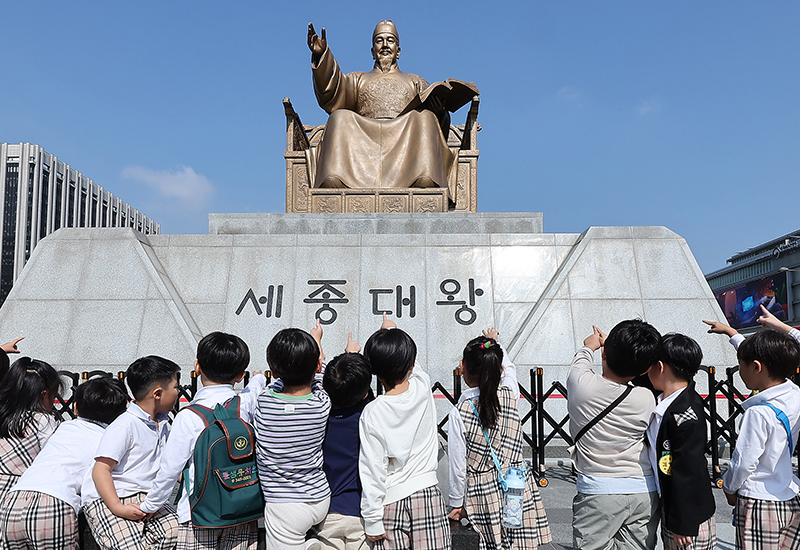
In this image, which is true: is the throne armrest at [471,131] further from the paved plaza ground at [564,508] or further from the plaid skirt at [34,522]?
the plaid skirt at [34,522]

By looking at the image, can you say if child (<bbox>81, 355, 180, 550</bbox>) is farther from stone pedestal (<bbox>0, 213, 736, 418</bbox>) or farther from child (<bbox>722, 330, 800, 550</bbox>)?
stone pedestal (<bbox>0, 213, 736, 418</bbox>)

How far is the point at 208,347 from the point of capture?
2402 millimetres

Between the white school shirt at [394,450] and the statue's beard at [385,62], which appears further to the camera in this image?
the statue's beard at [385,62]

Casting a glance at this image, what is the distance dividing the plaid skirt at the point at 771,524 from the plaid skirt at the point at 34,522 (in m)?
2.62

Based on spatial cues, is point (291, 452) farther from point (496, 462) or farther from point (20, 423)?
point (20, 423)

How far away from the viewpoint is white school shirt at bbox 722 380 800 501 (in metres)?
2.25

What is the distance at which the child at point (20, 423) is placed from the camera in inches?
101

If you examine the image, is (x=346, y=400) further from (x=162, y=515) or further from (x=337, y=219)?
(x=337, y=219)

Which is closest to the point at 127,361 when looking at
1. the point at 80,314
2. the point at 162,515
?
the point at 80,314

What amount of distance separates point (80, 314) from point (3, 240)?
158 ft

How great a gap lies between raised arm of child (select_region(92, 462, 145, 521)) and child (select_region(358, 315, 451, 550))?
88 cm

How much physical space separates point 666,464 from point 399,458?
98 centimetres

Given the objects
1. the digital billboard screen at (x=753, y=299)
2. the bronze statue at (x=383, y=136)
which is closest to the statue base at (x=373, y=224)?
the bronze statue at (x=383, y=136)

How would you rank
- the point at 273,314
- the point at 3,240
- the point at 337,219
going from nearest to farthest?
the point at 273,314 < the point at 337,219 < the point at 3,240
